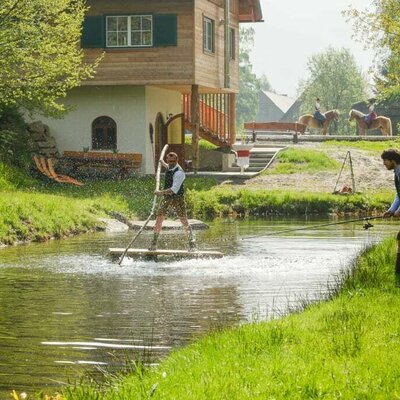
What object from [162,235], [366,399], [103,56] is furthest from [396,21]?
[366,399]

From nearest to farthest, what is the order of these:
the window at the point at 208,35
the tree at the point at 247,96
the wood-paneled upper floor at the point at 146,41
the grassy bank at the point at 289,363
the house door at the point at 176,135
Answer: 1. the grassy bank at the point at 289,363
2. the wood-paneled upper floor at the point at 146,41
3. the window at the point at 208,35
4. the house door at the point at 176,135
5. the tree at the point at 247,96

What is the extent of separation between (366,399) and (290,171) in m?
35.5

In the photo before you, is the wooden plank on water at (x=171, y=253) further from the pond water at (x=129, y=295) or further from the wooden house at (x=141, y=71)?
the wooden house at (x=141, y=71)

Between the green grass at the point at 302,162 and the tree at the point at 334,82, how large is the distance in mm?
65907

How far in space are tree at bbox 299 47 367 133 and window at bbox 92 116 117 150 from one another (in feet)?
228

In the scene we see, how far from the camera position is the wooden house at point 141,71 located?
144 feet

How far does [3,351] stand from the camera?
14164 mm

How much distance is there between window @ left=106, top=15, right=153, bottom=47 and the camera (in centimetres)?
4412

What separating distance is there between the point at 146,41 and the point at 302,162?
306 inches

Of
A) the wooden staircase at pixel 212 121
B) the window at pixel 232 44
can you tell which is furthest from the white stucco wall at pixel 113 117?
the window at pixel 232 44

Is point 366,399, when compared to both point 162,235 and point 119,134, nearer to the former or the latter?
point 162,235

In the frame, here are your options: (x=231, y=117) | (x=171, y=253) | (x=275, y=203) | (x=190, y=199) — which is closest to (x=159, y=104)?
(x=231, y=117)

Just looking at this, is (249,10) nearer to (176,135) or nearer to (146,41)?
(176,135)

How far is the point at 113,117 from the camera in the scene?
4538 centimetres
